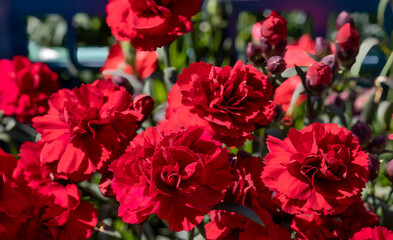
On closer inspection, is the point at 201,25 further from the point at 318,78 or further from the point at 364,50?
the point at 318,78

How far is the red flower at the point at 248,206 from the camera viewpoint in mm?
452

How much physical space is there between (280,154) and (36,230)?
0.30 meters

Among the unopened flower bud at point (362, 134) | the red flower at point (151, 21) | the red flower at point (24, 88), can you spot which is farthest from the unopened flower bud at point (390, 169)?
the red flower at point (24, 88)

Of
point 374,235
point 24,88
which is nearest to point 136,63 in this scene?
point 24,88

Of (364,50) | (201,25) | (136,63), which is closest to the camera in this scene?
(364,50)

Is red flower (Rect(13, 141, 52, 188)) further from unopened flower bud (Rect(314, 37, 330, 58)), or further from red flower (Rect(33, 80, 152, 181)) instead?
unopened flower bud (Rect(314, 37, 330, 58))

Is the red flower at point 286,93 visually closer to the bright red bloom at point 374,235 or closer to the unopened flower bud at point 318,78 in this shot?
the unopened flower bud at point 318,78

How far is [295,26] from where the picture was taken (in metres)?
1.63

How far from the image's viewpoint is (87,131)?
0.48 meters

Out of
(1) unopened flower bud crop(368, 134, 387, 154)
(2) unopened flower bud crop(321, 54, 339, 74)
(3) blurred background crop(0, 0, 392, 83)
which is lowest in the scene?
(3) blurred background crop(0, 0, 392, 83)

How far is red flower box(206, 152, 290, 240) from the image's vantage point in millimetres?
452

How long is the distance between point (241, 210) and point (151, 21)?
253 mm

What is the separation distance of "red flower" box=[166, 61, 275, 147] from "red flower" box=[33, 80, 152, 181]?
67mm

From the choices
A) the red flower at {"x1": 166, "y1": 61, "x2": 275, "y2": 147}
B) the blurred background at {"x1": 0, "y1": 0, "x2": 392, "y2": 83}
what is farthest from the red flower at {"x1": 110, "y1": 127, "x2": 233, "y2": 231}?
the blurred background at {"x1": 0, "y1": 0, "x2": 392, "y2": 83}
